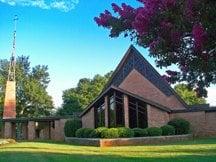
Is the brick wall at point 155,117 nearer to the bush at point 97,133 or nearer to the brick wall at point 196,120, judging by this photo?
the brick wall at point 196,120

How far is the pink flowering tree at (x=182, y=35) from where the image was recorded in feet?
20.9

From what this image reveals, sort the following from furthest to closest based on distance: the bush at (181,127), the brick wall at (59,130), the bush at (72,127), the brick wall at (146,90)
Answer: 1. the brick wall at (59,130)
2. the brick wall at (146,90)
3. the bush at (72,127)
4. the bush at (181,127)

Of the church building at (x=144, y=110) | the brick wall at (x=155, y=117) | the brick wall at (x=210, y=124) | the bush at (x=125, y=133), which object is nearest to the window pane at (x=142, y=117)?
the church building at (x=144, y=110)

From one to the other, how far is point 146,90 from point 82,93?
118 feet

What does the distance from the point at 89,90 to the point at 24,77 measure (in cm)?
1249

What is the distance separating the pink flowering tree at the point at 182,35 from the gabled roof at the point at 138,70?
1226 inches

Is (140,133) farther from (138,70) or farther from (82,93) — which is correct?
(82,93)

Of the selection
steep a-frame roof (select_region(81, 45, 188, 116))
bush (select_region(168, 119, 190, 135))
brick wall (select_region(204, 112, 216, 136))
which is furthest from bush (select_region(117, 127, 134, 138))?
steep a-frame roof (select_region(81, 45, 188, 116))

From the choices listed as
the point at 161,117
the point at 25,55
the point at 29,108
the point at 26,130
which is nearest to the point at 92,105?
the point at 161,117

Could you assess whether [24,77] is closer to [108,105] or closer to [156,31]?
[108,105]

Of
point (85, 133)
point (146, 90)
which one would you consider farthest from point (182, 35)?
point (146, 90)

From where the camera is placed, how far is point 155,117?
33.0m

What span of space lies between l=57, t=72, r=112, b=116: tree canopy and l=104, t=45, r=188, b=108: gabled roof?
84.3ft

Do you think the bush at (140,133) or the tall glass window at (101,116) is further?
the tall glass window at (101,116)
